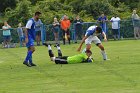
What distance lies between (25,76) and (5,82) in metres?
1.28

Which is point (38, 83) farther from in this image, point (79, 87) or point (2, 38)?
point (2, 38)

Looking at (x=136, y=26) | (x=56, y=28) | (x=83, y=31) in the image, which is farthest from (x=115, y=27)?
(x=56, y=28)

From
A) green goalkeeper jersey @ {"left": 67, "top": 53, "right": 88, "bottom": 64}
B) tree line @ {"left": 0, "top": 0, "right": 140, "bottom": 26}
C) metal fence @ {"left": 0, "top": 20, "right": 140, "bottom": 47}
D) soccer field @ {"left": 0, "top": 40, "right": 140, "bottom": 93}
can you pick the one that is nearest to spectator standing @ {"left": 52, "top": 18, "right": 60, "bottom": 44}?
metal fence @ {"left": 0, "top": 20, "right": 140, "bottom": 47}

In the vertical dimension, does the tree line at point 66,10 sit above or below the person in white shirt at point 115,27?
above

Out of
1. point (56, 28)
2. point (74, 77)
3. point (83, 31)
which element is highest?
point (56, 28)

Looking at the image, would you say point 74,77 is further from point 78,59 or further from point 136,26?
point 136,26

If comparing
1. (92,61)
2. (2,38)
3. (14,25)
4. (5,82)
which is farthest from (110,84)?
(14,25)

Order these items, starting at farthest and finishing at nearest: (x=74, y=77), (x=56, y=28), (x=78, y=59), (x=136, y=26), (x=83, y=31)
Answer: (x=136, y=26) < (x=83, y=31) < (x=56, y=28) < (x=78, y=59) < (x=74, y=77)

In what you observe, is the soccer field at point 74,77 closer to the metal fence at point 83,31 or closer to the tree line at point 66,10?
the metal fence at point 83,31

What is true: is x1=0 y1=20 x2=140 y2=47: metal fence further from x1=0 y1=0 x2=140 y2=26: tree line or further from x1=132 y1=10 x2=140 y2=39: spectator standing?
x1=0 y1=0 x2=140 y2=26: tree line

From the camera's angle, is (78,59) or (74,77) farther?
(78,59)

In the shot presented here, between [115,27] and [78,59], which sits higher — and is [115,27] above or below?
above

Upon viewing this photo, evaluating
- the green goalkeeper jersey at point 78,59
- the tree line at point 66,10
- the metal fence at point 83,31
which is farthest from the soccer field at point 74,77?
the tree line at point 66,10

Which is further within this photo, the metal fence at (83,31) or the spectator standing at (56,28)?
the spectator standing at (56,28)
